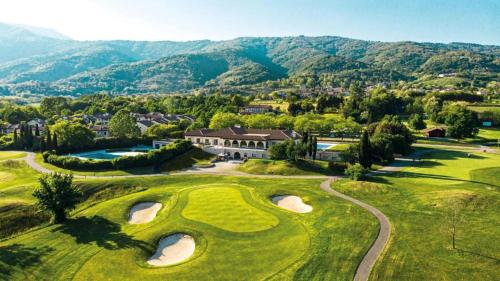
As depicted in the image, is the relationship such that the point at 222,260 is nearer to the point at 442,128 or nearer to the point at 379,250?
the point at 379,250

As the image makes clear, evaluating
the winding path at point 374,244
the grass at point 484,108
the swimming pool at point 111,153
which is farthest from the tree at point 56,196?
the grass at point 484,108

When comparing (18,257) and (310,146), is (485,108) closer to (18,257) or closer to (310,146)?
(310,146)

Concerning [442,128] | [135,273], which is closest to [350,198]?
[135,273]

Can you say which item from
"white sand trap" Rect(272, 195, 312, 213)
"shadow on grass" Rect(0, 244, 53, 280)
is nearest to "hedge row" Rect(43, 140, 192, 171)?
"white sand trap" Rect(272, 195, 312, 213)

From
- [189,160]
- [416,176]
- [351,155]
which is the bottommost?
[189,160]

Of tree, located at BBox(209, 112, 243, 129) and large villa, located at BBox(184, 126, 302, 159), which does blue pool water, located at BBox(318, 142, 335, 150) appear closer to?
large villa, located at BBox(184, 126, 302, 159)

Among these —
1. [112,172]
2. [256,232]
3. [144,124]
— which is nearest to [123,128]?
[144,124]
